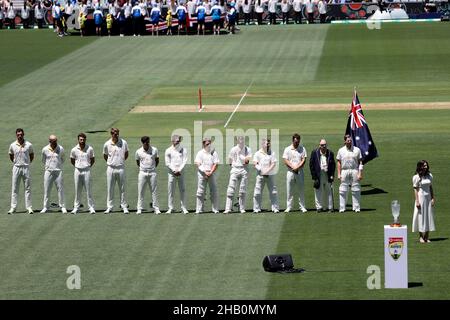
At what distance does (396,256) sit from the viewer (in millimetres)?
24297

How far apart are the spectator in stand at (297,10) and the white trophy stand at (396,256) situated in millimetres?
58264

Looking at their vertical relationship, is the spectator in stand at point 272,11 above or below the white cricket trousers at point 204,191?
above

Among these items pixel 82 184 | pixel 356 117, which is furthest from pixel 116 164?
pixel 356 117

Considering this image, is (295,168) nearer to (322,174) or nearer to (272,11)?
(322,174)

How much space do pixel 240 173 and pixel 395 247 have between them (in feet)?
28.4

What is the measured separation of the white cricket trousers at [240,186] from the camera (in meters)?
32.2

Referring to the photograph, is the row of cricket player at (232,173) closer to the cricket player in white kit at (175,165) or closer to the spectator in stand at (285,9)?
the cricket player in white kit at (175,165)

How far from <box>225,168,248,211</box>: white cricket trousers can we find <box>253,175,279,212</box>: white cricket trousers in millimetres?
297

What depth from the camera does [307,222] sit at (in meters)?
31.0

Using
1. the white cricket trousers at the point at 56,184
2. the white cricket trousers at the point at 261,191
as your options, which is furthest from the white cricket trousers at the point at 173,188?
the white cricket trousers at the point at 56,184
